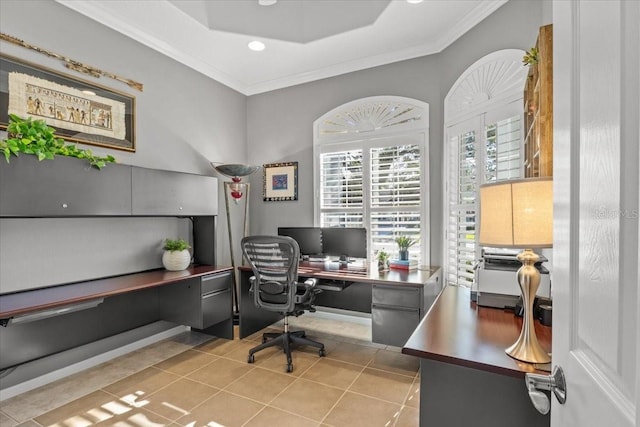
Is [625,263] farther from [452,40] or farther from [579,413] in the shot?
[452,40]

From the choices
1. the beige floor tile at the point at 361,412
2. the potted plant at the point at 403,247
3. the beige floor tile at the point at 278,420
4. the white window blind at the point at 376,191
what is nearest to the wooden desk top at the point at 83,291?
the beige floor tile at the point at 278,420

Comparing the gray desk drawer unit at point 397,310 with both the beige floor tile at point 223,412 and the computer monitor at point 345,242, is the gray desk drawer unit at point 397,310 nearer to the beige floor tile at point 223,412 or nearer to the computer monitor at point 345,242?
the computer monitor at point 345,242

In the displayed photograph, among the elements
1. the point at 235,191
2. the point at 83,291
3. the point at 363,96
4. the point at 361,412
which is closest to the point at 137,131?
the point at 235,191

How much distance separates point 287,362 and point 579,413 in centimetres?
258

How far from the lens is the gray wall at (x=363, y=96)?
8.46 ft

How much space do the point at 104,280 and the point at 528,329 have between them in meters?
3.12

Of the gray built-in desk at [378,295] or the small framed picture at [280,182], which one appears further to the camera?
the small framed picture at [280,182]

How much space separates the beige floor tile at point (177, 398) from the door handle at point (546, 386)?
2.21 meters

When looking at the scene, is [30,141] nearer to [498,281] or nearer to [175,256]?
[175,256]

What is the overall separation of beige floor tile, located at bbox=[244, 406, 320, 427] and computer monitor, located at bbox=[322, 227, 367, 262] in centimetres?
165

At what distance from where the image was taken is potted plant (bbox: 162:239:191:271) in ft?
10.8

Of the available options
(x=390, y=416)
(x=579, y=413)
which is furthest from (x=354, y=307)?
(x=579, y=413)

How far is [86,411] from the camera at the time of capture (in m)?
2.21

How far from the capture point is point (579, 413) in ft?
1.96
